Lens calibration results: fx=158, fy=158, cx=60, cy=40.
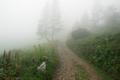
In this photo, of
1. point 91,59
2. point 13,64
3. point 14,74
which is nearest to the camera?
point 14,74

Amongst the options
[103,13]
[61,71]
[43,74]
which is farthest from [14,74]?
[103,13]

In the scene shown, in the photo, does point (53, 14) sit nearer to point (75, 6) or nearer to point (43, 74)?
point (43, 74)

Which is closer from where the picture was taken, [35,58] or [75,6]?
[35,58]

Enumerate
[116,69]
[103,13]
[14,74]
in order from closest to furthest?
[14,74] → [116,69] → [103,13]

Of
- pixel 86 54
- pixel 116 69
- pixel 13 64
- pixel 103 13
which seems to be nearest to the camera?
pixel 13 64

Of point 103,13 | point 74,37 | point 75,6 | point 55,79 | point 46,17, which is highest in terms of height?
point 75,6

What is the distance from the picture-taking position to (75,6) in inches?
5901

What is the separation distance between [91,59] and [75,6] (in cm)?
13605

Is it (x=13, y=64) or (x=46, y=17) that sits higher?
(x=46, y=17)

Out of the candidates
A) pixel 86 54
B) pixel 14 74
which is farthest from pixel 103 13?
pixel 14 74

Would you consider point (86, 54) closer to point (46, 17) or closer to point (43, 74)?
point (43, 74)

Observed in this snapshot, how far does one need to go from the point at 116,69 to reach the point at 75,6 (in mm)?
140417

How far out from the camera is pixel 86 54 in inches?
819

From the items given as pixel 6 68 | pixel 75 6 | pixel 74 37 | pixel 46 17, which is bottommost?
pixel 6 68
